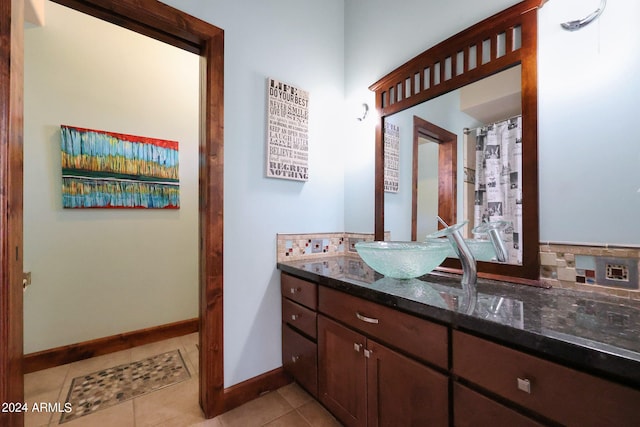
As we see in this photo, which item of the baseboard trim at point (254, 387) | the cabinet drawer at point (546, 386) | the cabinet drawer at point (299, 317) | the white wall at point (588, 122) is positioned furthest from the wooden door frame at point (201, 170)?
the white wall at point (588, 122)

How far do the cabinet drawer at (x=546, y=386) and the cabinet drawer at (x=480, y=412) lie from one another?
38 millimetres

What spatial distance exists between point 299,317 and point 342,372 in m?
0.41

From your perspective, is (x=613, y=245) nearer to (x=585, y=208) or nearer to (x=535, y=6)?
(x=585, y=208)

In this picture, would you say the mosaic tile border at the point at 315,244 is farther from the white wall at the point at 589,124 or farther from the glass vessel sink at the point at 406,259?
the white wall at the point at 589,124

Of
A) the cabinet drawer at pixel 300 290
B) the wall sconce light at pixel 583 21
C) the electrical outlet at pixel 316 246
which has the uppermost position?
the wall sconce light at pixel 583 21

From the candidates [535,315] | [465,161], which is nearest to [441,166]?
[465,161]

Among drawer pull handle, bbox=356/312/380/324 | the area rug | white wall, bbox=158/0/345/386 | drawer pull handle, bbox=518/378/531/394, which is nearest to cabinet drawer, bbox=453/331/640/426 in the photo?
drawer pull handle, bbox=518/378/531/394

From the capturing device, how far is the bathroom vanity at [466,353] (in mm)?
583

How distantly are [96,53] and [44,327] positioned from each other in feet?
7.16

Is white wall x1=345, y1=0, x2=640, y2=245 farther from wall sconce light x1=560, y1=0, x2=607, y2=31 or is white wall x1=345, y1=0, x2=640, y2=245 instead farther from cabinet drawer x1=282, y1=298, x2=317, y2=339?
→ cabinet drawer x1=282, y1=298, x2=317, y2=339

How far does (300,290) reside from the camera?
5.06 ft

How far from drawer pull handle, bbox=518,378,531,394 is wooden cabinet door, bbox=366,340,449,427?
22 centimetres

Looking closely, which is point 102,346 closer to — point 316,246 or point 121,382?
point 121,382

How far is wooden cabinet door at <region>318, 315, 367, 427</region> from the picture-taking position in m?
1.14
